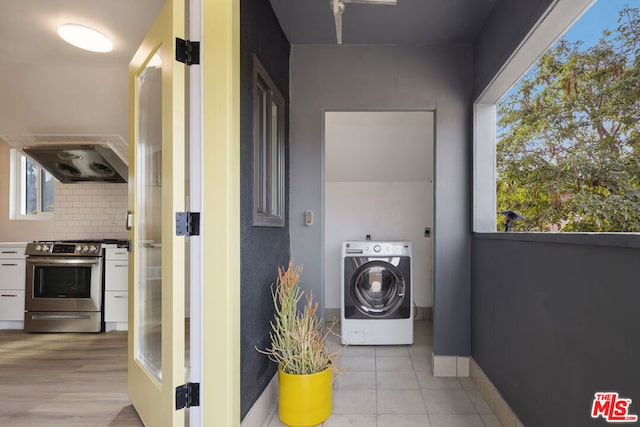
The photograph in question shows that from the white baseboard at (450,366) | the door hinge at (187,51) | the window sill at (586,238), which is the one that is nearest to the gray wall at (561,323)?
the window sill at (586,238)

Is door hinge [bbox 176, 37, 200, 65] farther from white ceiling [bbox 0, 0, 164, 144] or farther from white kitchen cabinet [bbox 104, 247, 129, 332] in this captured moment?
white kitchen cabinet [bbox 104, 247, 129, 332]

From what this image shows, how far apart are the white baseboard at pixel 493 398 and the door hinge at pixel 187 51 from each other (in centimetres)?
211

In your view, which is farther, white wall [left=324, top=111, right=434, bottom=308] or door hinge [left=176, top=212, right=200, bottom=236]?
white wall [left=324, top=111, right=434, bottom=308]

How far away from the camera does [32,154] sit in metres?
3.98

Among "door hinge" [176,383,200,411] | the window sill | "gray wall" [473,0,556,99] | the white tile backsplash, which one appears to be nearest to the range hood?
the white tile backsplash

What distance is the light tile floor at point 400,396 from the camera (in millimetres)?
2029

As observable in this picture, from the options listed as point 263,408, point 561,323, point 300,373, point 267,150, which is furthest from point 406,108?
point 263,408

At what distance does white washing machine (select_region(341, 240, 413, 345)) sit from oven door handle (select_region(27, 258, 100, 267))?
2391 millimetres

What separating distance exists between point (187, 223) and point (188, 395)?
2.23 feet

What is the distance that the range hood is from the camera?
3924 millimetres

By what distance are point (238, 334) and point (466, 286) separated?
1.70 m

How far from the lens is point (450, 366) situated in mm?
2648

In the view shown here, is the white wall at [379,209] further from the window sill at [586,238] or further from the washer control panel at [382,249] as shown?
the window sill at [586,238]

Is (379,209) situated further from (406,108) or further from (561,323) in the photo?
(561,323)
